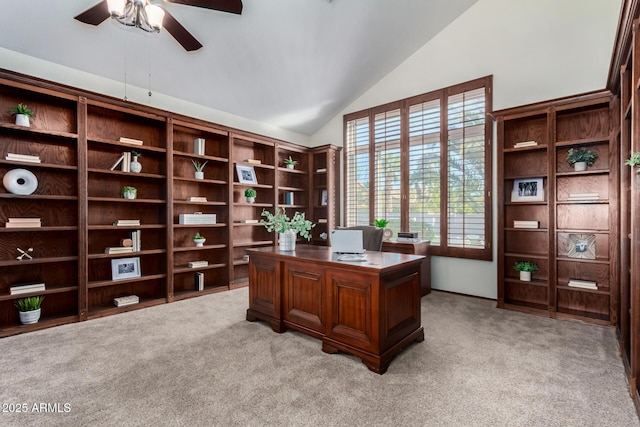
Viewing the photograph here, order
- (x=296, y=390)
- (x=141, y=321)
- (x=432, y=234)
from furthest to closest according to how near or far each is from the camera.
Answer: (x=432, y=234) → (x=141, y=321) → (x=296, y=390)

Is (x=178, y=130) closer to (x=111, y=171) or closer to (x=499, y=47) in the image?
(x=111, y=171)

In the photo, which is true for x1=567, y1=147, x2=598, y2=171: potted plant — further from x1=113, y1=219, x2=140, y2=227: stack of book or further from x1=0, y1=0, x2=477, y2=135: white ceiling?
x1=113, y1=219, x2=140, y2=227: stack of book

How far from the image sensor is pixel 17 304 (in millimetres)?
2932

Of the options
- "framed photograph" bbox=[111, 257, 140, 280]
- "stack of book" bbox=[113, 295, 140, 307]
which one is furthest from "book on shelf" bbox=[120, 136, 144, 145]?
"stack of book" bbox=[113, 295, 140, 307]

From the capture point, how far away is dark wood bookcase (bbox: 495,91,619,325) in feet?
10.1

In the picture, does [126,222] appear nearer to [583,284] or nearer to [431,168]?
[431,168]

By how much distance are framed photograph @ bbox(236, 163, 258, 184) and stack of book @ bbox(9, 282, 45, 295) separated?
8.31 ft

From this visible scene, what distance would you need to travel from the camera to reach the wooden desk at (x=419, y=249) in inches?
160

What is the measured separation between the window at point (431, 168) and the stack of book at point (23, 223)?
13.6 ft

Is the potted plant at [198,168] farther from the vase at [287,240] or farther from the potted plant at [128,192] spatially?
the vase at [287,240]

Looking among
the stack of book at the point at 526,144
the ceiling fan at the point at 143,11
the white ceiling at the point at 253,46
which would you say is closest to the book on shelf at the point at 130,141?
the white ceiling at the point at 253,46

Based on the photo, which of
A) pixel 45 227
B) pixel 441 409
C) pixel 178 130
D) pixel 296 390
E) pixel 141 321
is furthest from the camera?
pixel 178 130

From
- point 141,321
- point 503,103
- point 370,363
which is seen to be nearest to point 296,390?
point 370,363

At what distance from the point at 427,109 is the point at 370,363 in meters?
3.77
